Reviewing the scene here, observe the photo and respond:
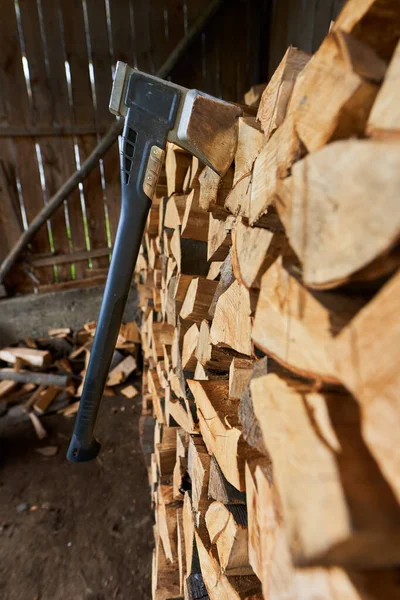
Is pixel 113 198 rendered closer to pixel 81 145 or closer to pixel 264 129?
pixel 81 145

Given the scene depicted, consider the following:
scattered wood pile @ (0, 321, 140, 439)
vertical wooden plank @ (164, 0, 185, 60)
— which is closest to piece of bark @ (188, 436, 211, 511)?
scattered wood pile @ (0, 321, 140, 439)

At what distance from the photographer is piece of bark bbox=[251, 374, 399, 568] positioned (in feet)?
0.93

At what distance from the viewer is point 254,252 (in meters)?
0.51

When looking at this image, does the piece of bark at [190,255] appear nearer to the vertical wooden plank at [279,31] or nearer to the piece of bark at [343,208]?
the piece of bark at [343,208]

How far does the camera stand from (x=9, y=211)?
261 cm

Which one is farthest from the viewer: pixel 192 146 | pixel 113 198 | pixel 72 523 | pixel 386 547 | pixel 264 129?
pixel 113 198

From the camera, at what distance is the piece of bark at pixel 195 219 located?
91cm

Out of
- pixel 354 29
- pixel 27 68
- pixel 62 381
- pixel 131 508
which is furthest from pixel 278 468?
pixel 27 68

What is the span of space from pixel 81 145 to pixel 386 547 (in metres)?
2.93

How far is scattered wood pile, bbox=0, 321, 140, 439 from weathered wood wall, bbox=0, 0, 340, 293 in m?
0.46

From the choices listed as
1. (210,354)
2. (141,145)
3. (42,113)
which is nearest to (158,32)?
(42,113)

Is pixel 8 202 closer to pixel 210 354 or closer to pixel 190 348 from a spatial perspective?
pixel 190 348

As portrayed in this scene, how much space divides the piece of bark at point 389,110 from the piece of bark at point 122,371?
98.0 inches

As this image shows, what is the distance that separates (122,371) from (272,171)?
2335mm
